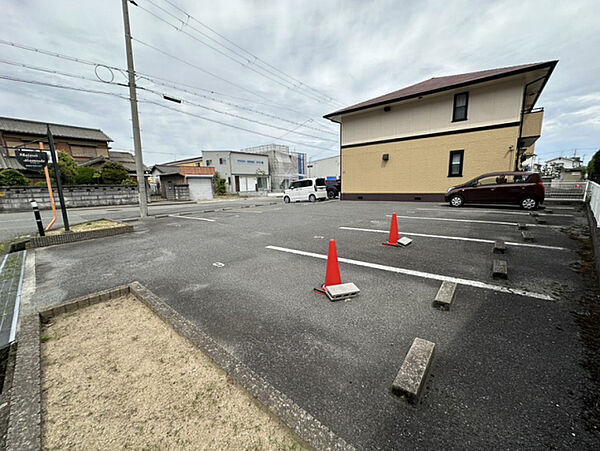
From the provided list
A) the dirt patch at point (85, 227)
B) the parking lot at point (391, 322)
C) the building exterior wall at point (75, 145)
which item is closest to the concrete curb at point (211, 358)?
the parking lot at point (391, 322)

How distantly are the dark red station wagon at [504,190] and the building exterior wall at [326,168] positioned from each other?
1208 inches

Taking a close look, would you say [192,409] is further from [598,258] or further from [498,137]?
[498,137]

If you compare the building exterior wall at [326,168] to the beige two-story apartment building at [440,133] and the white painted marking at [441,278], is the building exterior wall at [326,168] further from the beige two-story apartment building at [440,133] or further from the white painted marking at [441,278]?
the white painted marking at [441,278]

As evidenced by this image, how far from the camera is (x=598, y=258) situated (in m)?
3.50

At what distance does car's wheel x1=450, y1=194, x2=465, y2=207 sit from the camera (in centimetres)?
1062

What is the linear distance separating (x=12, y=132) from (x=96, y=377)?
3980 cm

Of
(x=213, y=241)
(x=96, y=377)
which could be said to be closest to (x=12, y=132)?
(x=213, y=241)

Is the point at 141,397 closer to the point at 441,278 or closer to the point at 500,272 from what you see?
the point at 441,278

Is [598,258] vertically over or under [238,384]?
over

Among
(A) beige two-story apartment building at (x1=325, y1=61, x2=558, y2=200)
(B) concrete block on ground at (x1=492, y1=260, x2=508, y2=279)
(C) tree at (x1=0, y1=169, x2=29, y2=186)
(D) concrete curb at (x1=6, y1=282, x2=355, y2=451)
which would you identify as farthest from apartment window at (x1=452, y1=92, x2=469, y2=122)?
(C) tree at (x1=0, y1=169, x2=29, y2=186)

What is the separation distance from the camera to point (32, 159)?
19.8ft

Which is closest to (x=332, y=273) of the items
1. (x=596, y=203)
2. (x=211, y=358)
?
(x=211, y=358)

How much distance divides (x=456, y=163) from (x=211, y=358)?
580 inches

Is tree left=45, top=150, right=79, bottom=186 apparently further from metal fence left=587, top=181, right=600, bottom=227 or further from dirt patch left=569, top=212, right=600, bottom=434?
metal fence left=587, top=181, right=600, bottom=227
